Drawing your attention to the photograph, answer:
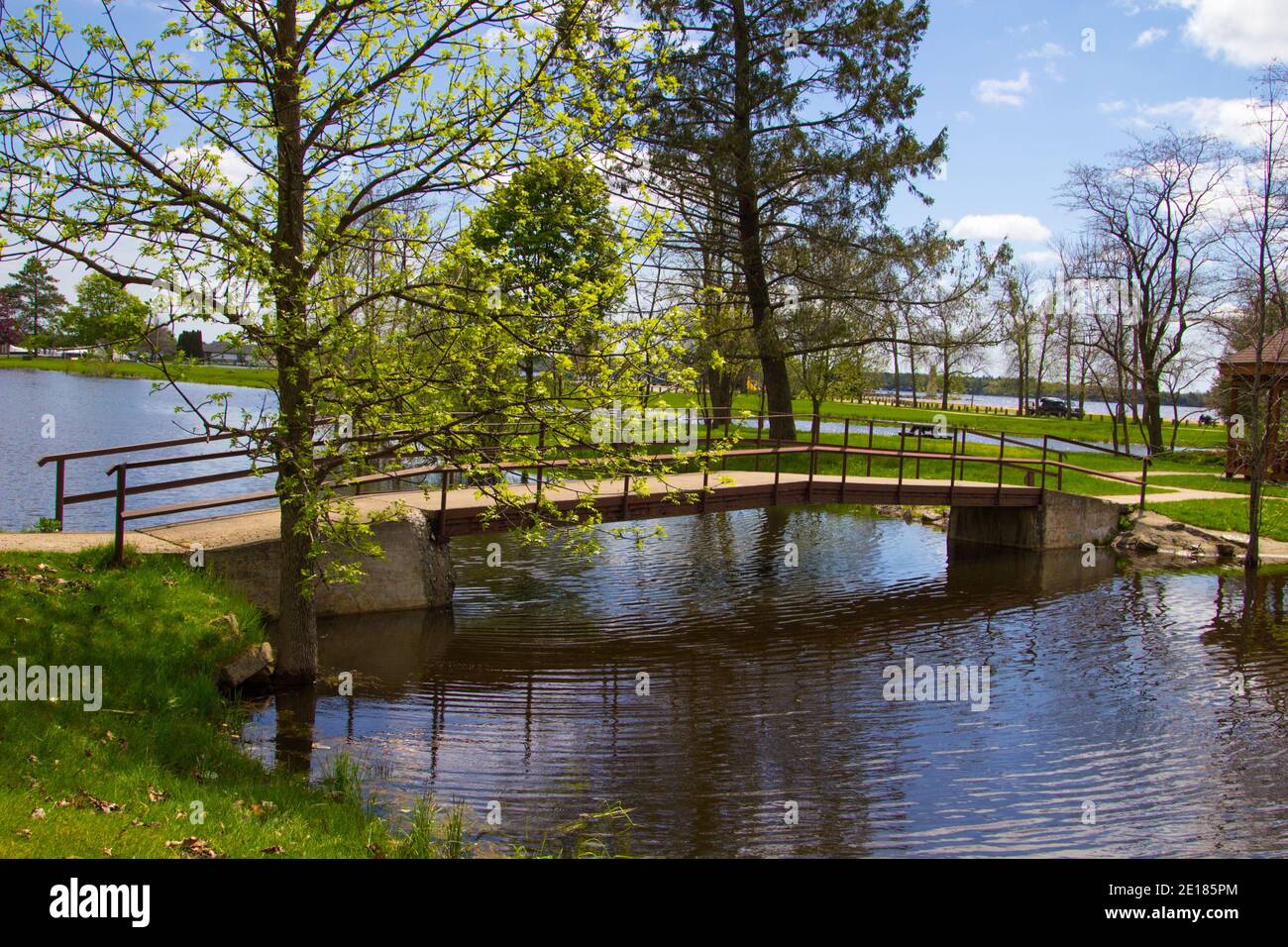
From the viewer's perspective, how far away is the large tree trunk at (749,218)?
24.6 metres

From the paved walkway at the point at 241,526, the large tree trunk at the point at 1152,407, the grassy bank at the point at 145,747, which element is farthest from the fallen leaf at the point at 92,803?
the large tree trunk at the point at 1152,407

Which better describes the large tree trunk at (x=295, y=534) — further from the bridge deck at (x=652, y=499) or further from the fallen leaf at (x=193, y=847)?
the fallen leaf at (x=193, y=847)

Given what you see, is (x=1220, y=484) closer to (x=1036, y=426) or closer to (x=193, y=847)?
(x=1036, y=426)

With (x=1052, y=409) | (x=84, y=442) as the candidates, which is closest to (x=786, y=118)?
A: (x=84, y=442)

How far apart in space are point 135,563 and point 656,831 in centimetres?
688

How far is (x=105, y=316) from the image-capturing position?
8.35 m

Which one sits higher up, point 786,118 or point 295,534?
point 786,118

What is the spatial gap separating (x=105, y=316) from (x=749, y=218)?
21.1 meters

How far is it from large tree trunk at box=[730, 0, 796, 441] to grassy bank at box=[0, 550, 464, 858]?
49.2 feet

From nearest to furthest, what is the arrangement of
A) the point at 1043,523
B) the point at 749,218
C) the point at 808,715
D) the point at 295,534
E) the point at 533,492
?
the point at 295,534 → the point at 808,715 → the point at 533,492 → the point at 1043,523 → the point at 749,218

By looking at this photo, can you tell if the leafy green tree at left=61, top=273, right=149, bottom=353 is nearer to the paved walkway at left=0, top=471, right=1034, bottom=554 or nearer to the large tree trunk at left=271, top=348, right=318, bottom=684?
the large tree trunk at left=271, top=348, right=318, bottom=684

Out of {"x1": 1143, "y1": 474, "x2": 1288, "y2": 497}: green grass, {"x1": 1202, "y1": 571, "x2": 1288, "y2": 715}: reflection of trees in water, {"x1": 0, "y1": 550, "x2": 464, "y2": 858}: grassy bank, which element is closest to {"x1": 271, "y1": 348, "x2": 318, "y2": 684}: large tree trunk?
{"x1": 0, "y1": 550, "x2": 464, "y2": 858}: grassy bank

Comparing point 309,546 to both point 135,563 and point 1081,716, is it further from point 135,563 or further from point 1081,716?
point 1081,716

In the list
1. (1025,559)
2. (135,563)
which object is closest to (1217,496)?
(1025,559)
